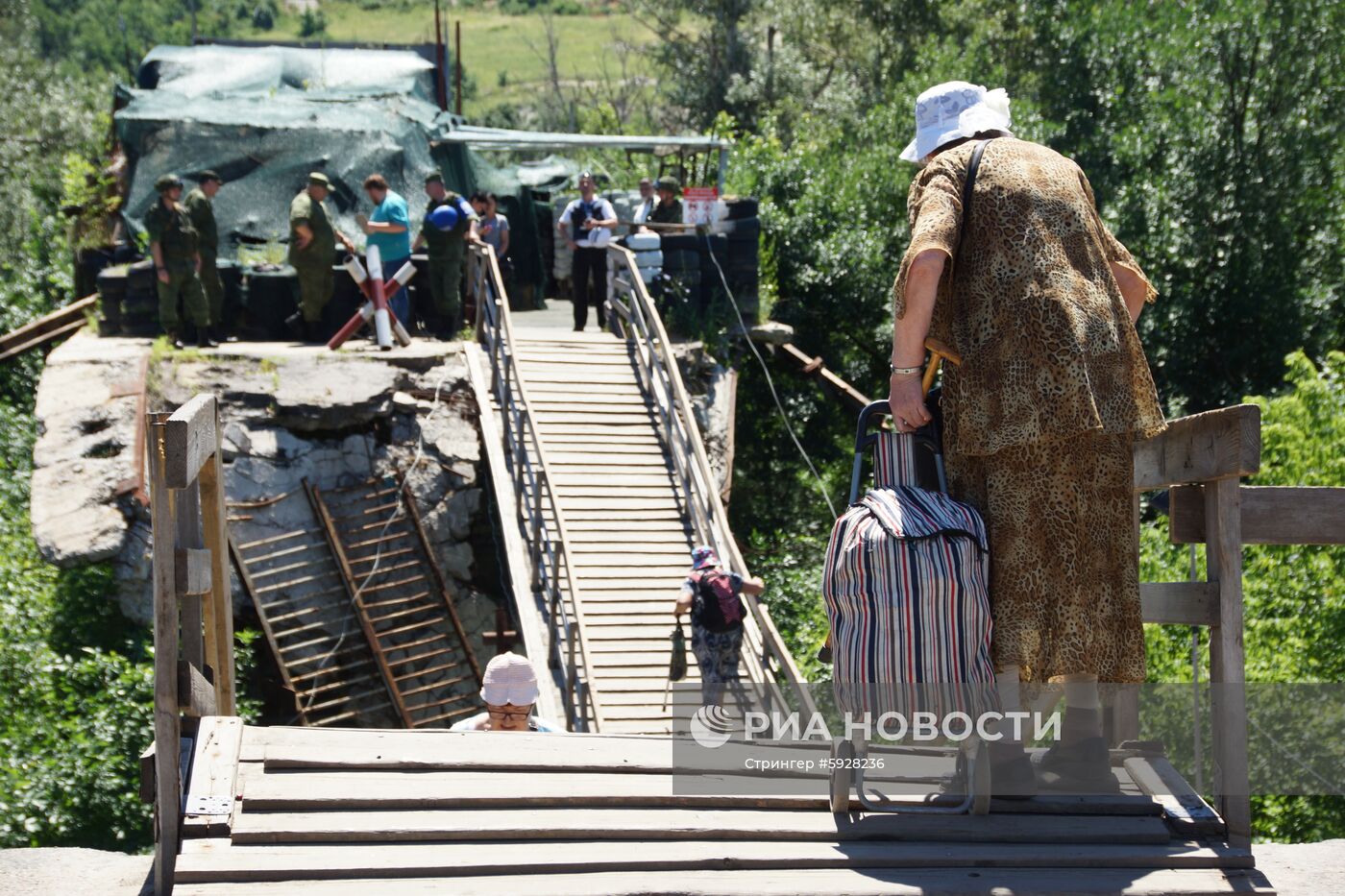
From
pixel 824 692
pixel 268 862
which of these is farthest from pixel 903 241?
pixel 268 862

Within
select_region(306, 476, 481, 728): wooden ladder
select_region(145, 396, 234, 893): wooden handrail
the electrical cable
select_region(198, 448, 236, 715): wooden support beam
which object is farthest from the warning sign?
select_region(145, 396, 234, 893): wooden handrail

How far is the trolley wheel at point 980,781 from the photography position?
3.87 m

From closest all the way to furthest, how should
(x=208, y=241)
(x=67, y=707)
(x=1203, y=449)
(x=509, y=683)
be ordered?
(x=1203, y=449) < (x=509, y=683) < (x=67, y=707) < (x=208, y=241)

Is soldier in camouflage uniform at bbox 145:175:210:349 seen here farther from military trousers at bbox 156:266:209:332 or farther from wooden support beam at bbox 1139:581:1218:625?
wooden support beam at bbox 1139:581:1218:625

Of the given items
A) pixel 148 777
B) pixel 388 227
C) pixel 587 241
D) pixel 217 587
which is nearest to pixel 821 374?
pixel 587 241

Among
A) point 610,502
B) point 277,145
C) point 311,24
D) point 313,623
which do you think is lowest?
point 313,623

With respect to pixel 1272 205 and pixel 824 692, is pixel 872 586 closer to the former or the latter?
pixel 824 692

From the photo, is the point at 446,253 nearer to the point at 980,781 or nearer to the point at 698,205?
the point at 698,205

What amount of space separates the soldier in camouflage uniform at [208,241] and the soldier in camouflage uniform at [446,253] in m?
1.95

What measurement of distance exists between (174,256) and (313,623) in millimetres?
3657

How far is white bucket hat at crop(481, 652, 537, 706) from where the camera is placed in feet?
17.4

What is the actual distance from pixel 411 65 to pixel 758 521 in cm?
930

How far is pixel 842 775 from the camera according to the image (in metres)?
3.87

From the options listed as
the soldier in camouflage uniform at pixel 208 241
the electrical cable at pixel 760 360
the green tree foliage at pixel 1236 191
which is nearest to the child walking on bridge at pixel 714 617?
the electrical cable at pixel 760 360
